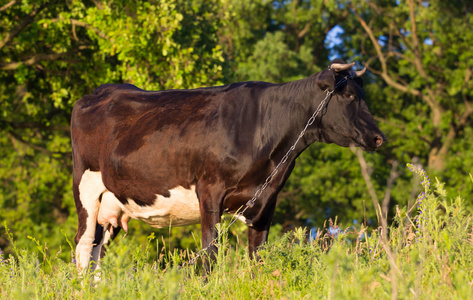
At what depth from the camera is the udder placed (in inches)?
244

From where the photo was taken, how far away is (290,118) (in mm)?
5086

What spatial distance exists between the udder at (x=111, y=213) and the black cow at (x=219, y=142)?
0.18 meters

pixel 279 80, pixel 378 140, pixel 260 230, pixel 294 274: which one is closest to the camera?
pixel 294 274

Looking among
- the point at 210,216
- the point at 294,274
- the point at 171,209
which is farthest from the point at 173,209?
the point at 294,274

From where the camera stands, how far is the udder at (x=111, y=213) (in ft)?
20.3

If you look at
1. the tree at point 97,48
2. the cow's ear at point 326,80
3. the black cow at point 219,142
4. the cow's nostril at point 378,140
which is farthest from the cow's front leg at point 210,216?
the tree at point 97,48

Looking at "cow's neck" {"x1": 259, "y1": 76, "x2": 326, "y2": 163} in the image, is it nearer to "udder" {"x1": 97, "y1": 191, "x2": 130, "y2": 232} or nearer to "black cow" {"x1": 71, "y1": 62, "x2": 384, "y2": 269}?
"black cow" {"x1": 71, "y1": 62, "x2": 384, "y2": 269}

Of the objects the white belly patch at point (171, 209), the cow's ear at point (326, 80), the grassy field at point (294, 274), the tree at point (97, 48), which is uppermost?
the tree at point (97, 48)

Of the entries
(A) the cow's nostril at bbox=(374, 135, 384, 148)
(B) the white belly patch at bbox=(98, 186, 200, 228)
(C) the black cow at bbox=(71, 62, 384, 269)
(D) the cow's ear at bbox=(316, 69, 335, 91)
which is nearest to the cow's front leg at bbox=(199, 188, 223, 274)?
(C) the black cow at bbox=(71, 62, 384, 269)

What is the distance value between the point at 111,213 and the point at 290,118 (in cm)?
222

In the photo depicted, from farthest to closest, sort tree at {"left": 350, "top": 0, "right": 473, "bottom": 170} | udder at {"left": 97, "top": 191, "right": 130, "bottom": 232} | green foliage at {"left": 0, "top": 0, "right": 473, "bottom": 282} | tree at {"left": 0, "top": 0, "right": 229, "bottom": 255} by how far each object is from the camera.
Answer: tree at {"left": 350, "top": 0, "right": 473, "bottom": 170}
green foliage at {"left": 0, "top": 0, "right": 473, "bottom": 282}
tree at {"left": 0, "top": 0, "right": 229, "bottom": 255}
udder at {"left": 97, "top": 191, "right": 130, "bottom": 232}

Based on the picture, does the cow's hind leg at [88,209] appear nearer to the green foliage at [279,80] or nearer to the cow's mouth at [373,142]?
the cow's mouth at [373,142]

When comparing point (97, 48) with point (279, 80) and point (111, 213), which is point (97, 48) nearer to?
point (111, 213)

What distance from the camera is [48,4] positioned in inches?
517
